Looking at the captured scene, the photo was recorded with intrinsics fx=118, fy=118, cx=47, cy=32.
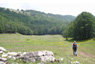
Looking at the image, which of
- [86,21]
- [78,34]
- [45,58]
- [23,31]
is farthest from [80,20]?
[23,31]

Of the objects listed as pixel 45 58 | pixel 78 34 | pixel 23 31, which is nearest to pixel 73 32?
pixel 78 34

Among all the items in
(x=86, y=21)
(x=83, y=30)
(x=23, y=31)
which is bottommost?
(x=23, y=31)

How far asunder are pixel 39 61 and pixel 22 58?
2.47m

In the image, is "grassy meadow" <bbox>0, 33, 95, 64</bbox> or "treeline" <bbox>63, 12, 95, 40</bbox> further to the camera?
"treeline" <bbox>63, 12, 95, 40</bbox>

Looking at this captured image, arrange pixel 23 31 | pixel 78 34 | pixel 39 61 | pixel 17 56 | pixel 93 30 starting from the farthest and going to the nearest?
1. pixel 23 31
2. pixel 78 34
3. pixel 93 30
4. pixel 17 56
5. pixel 39 61

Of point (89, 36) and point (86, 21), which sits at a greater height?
point (86, 21)

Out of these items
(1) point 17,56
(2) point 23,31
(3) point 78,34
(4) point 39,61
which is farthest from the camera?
(2) point 23,31

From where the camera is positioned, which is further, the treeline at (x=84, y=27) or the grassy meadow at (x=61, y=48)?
the treeline at (x=84, y=27)

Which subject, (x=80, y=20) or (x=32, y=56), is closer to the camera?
(x=32, y=56)

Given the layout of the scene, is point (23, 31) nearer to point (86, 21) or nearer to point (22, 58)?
point (86, 21)

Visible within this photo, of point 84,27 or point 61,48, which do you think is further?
point 84,27

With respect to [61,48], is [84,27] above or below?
above

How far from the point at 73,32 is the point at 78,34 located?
357cm

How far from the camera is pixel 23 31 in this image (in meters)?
184
